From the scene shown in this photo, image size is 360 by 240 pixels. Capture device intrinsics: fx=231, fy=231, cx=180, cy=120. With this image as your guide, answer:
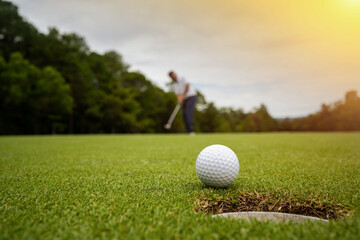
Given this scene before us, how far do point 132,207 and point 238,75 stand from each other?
28.7 metres

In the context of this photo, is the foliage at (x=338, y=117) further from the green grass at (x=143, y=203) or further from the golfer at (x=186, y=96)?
the green grass at (x=143, y=203)

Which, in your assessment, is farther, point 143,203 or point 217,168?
point 217,168

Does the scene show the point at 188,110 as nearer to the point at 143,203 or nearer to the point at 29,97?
the point at 143,203

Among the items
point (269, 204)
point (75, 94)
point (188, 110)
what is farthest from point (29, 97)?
point (269, 204)

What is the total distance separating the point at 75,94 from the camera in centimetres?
3028

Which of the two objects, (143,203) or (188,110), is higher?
(188,110)

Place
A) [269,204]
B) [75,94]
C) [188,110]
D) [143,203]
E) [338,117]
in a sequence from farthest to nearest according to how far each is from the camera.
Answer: [338,117]
[75,94]
[188,110]
[269,204]
[143,203]

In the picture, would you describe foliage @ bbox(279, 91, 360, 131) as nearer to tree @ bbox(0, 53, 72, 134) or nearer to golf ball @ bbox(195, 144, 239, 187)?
tree @ bbox(0, 53, 72, 134)

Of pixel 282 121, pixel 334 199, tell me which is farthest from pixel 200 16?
pixel 282 121

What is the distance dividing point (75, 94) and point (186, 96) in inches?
954

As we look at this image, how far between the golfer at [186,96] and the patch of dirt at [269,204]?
873cm

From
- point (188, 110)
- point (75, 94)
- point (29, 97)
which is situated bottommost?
point (188, 110)

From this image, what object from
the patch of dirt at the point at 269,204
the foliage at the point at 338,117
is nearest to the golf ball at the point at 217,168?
the patch of dirt at the point at 269,204

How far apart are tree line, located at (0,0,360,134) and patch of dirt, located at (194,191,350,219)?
26205mm
